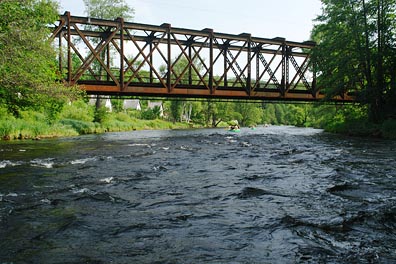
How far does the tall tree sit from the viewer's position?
2592 cm

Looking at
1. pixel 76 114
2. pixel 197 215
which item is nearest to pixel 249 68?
pixel 76 114

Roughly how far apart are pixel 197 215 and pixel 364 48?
2572 centimetres

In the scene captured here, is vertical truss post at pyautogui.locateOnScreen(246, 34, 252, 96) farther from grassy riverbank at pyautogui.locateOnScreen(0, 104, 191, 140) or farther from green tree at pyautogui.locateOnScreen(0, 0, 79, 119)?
green tree at pyautogui.locateOnScreen(0, 0, 79, 119)

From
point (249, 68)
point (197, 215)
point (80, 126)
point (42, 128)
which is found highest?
point (249, 68)

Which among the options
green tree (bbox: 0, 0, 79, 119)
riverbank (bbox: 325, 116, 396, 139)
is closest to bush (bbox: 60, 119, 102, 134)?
green tree (bbox: 0, 0, 79, 119)

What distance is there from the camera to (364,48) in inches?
1046

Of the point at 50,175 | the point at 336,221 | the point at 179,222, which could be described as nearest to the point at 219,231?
the point at 179,222

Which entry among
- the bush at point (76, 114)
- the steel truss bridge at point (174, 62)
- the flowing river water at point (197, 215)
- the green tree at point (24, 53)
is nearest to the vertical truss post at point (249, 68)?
the steel truss bridge at point (174, 62)

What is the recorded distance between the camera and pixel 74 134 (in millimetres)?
28156

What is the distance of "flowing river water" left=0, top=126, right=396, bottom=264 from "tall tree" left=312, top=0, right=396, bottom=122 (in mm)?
18247

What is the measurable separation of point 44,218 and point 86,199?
1.30m

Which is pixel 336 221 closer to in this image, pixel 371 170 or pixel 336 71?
pixel 371 170

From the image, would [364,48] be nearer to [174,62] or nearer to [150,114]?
[174,62]

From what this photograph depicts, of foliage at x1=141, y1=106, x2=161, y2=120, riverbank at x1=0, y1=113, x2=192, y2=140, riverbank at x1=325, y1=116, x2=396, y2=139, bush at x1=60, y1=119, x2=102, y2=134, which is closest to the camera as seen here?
riverbank at x1=0, y1=113, x2=192, y2=140
